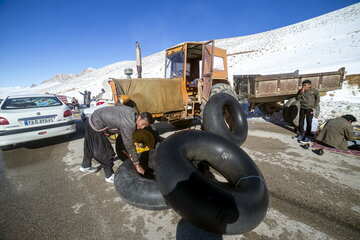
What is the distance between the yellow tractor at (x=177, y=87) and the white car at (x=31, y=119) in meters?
1.63

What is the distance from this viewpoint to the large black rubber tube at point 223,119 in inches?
132

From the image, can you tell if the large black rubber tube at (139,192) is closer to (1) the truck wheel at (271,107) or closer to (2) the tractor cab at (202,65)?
(2) the tractor cab at (202,65)

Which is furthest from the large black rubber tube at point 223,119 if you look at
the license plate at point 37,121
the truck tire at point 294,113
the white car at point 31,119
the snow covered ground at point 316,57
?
the license plate at point 37,121

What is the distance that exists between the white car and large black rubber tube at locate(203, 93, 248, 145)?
3.79m

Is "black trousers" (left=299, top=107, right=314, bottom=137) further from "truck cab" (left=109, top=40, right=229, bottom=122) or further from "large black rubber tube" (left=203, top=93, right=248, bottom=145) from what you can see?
"truck cab" (left=109, top=40, right=229, bottom=122)

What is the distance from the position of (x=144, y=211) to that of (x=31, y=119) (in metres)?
3.62

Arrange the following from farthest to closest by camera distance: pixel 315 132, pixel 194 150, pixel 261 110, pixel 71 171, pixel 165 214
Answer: pixel 261 110 < pixel 315 132 < pixel 71 171 < pixel 194 150 < pixel 165 214

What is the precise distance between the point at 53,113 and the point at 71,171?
1.89 m

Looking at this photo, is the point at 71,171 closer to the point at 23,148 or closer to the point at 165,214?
the point at 165,214

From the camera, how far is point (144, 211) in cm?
202

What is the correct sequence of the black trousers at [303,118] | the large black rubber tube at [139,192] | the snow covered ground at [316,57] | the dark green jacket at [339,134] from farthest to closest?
the snow covered ground at [316,57], the black trousers at [303,118], the dark green jacket at [339,134], the large black rubber tube at [139,192]

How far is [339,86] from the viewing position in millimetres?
5449

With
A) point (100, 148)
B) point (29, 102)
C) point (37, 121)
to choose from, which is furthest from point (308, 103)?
point (29, 102)

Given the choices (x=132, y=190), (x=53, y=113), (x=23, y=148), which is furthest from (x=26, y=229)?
(x=23, y=148)
